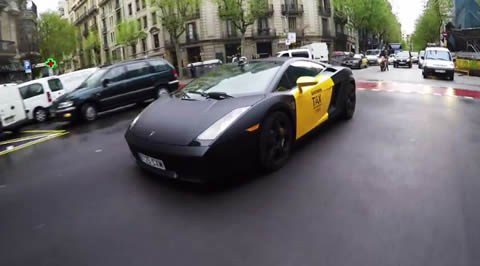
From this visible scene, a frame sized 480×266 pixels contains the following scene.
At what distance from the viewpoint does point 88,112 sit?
9.45m

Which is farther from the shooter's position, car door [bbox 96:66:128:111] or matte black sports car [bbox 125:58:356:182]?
car door [bbox 96:66:128:111]

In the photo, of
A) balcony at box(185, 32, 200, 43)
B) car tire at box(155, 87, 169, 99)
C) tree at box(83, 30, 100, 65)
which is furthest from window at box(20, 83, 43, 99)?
tree at box(83, 30, 100, 65)

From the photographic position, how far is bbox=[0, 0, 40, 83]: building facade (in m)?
28.7

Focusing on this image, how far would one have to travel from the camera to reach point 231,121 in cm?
349

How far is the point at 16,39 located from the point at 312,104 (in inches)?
1385

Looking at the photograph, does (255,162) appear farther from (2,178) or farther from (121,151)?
(2,178)

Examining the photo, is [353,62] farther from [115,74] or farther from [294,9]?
[115,74]

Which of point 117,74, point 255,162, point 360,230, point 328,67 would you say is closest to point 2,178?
point 255,162

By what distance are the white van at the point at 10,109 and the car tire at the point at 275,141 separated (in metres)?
7.89

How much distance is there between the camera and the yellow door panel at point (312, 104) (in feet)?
14.6

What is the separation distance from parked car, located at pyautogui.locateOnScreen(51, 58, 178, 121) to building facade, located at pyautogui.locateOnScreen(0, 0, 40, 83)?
73.8 feet

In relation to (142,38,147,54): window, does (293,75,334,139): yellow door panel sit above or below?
below

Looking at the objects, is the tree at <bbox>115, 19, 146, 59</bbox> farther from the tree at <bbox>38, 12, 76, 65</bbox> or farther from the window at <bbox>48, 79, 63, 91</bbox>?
the window at <bbox>48, 79, 63, 91</bbox>

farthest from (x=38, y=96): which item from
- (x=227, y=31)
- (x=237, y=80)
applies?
(x=227, y=31)
